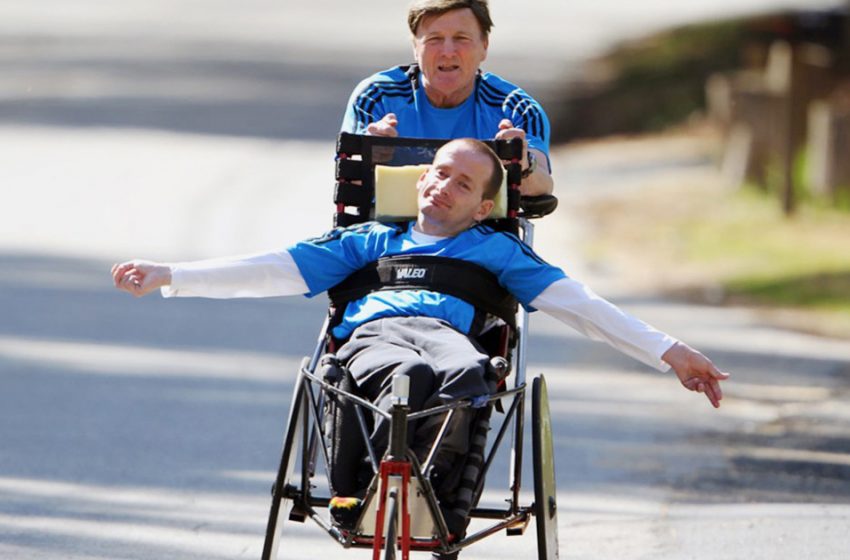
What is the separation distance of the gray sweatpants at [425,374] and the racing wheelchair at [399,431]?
0.12 ft

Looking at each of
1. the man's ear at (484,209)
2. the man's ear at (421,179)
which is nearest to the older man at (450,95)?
the man's ear at (421,179)

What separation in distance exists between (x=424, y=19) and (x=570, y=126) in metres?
17.1

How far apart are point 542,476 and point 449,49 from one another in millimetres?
1807

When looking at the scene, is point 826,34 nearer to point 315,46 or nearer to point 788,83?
point 788,83

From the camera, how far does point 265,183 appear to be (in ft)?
60.4

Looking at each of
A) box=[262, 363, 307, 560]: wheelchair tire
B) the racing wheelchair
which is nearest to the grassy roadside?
the racing wheelchair

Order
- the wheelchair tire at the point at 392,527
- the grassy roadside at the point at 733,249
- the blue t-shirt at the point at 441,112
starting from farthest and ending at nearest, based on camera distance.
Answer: the grassy roadside at the point at 733,249
the blue t-shirt at the point at 441,112
the wheelchair tire at the point at 392,527

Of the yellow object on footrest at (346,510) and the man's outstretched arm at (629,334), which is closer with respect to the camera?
the yellow object on footrest at (346,510)

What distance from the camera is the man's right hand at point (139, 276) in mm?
5676

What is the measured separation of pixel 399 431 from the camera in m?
5.17

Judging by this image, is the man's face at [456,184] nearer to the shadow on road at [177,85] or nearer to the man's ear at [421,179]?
the man's ear at [421,179]

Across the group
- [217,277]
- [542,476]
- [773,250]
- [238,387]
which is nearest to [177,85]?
[773,250]

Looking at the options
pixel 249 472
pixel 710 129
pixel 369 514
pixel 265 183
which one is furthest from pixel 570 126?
pixel 369 514

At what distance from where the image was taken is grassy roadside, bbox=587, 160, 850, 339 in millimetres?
12812
